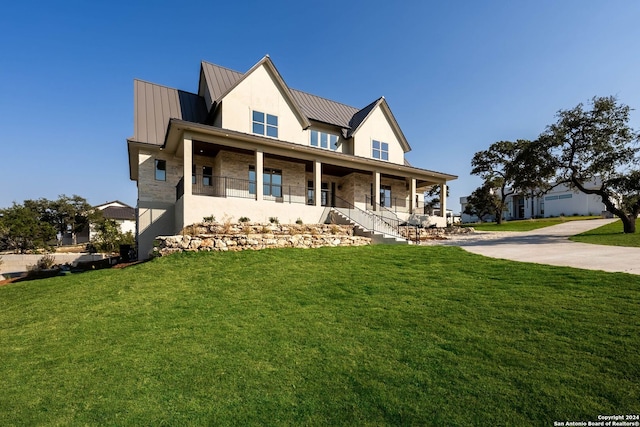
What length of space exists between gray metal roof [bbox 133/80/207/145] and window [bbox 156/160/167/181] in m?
1.09

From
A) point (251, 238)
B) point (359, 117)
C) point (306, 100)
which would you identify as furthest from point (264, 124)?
point (359, 117)

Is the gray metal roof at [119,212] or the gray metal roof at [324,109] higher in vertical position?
the gray metal roof at [324,109]

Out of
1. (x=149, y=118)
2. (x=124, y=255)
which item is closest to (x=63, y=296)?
(x=124, y=255)

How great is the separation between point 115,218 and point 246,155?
Answer: 3983 cm

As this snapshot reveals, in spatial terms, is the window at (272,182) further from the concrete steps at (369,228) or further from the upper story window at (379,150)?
the upper story window at (379,150)

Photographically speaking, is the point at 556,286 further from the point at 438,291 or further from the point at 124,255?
the point at 124,255

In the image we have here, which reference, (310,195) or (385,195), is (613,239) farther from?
(310,195)

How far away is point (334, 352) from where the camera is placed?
4.69 metres

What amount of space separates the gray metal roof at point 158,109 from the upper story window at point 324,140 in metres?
7.69

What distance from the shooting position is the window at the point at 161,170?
17.0 m

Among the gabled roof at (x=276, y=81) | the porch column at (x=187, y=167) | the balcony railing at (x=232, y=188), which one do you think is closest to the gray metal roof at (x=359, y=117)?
the gabled roof at (x=276, y=81)

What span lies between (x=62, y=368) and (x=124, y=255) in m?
13.7

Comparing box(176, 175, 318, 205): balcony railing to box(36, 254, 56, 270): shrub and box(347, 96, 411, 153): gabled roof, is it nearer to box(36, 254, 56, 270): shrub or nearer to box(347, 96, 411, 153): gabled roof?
box(347, 96, 411, 153): gabled roof

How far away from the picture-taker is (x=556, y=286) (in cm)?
687
